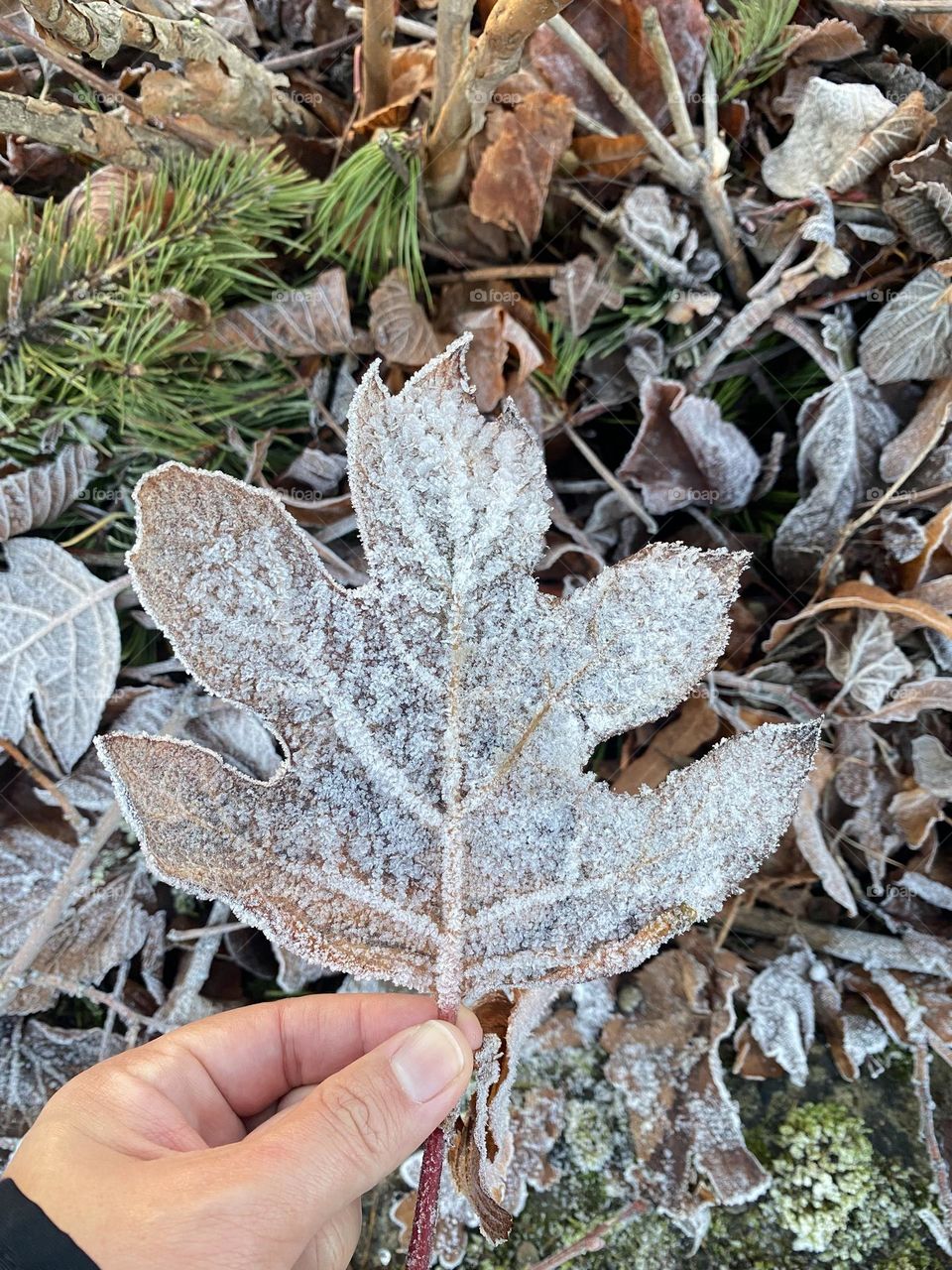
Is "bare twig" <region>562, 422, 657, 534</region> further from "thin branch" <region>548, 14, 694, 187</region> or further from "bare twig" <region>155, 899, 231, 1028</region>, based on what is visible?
"bare twig" <region>155, 899, 231, 1028</region>

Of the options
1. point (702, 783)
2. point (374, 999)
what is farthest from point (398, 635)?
point (374, 999)

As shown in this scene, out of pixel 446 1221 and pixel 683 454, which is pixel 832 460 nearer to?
pixel 683 454

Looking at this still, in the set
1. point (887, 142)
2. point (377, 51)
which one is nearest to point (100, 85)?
point (377, 51)

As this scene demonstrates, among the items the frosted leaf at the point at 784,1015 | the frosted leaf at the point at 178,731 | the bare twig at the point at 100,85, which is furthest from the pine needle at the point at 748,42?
the frosted leaf at the point at 784,1015

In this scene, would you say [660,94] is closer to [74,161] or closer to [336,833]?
[74,161]

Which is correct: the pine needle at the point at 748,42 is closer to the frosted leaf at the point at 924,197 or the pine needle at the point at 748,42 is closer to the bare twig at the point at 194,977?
the frosted leaf at the point at 924,197

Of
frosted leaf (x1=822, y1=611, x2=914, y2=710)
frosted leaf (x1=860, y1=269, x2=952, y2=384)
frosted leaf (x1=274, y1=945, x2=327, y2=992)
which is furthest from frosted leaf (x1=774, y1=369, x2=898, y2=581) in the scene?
frosted leaf (x1=274, y1=945, x2=327, y2=992)
